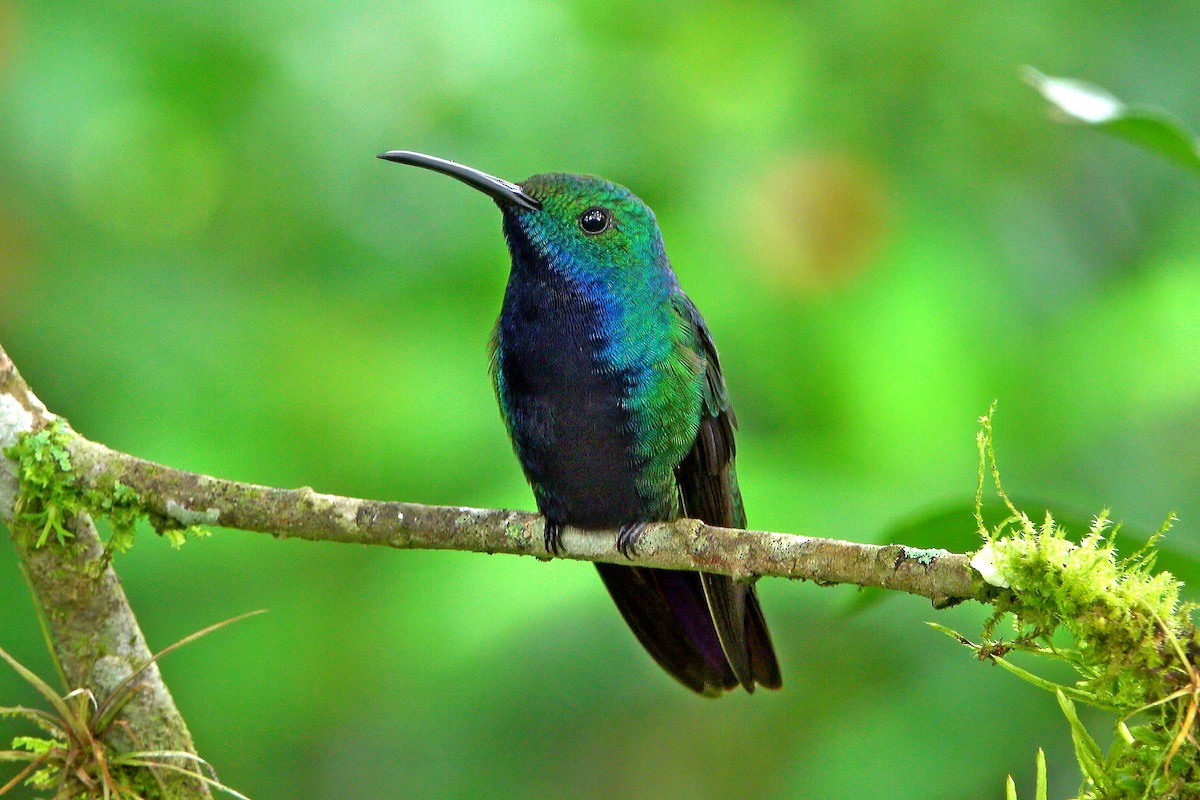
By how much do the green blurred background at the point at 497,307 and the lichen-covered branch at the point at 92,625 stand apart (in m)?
1.72

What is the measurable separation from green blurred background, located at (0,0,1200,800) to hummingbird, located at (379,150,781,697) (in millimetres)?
597

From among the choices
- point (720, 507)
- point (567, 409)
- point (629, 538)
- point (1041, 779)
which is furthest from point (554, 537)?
point (1041, 779)

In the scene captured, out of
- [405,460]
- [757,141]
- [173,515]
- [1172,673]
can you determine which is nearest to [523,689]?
[405,460]

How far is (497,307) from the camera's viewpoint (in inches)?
185

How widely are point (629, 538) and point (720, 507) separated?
0.36m

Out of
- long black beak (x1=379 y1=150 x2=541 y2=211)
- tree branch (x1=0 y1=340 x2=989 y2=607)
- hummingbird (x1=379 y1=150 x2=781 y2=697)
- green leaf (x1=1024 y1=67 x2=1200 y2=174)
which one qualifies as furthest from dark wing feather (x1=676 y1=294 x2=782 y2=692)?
green leaf (x1=1024 y1=67 x2=1200 y2=174)

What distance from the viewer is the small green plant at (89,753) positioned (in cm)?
193

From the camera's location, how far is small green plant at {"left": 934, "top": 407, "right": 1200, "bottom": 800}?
1688 mm

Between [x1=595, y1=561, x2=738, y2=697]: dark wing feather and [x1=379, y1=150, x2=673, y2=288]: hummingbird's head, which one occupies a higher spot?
[x1=379, y1=150, x2=673, y2=288]: hummingbird's head

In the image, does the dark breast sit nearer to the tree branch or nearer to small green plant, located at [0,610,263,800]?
the tree branch

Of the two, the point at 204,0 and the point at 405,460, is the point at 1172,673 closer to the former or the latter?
the point at 405,460

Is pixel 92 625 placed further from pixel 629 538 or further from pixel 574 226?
pixel 574 226

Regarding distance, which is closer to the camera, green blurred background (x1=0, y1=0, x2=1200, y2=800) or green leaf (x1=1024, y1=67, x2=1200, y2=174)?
green leaf (x1=1024, y1=67, x2=1200, y2=174)

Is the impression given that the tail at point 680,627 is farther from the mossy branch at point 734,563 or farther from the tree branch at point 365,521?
the tree branch at point 365,521
